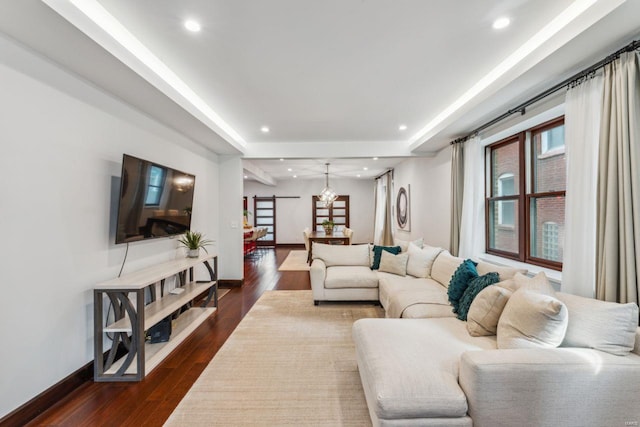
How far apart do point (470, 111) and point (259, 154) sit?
341 centimetres

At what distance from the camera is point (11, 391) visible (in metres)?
1.74

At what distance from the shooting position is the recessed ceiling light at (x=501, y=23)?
191 cm

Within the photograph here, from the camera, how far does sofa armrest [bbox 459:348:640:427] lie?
1417mm

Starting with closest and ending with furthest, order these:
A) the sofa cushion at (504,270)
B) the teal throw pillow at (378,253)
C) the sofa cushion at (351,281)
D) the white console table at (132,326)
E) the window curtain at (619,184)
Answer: the window curtain at (619,184) → the white console table at (132,326) → the sofa cushion at (504,270) → the sofa cushion at (351,281) → the teal throw pillow at (378,253)

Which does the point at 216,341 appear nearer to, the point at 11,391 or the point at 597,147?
the point at 11,391

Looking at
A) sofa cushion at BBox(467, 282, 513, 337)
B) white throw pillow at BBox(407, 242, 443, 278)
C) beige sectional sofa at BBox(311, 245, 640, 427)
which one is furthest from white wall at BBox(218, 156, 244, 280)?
sofa cushion at BBox(467, 282, 513, 337)

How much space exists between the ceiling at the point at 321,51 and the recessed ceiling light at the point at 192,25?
46 mm

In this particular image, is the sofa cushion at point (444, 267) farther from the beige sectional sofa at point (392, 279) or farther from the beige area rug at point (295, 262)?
the beige area rug at point (295, 262)

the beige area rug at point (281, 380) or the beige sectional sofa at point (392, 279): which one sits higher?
the beige sectional sofa at point (392, 279)

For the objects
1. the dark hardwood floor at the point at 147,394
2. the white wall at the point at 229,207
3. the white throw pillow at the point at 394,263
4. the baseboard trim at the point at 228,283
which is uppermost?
the white wall at the point at 229,207

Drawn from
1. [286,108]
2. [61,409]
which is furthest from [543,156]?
[61,409]

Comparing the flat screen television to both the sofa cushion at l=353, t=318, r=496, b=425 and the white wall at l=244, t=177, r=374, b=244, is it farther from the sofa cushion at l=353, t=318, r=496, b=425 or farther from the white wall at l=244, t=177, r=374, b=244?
the white wall at l=244, t=177, r=374, b=244

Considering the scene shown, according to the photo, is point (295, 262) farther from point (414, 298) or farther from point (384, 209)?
point (414, 298)

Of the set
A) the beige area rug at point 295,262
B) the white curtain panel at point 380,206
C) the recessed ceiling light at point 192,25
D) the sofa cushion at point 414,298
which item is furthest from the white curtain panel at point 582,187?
the white curtain panel at point 380,206
